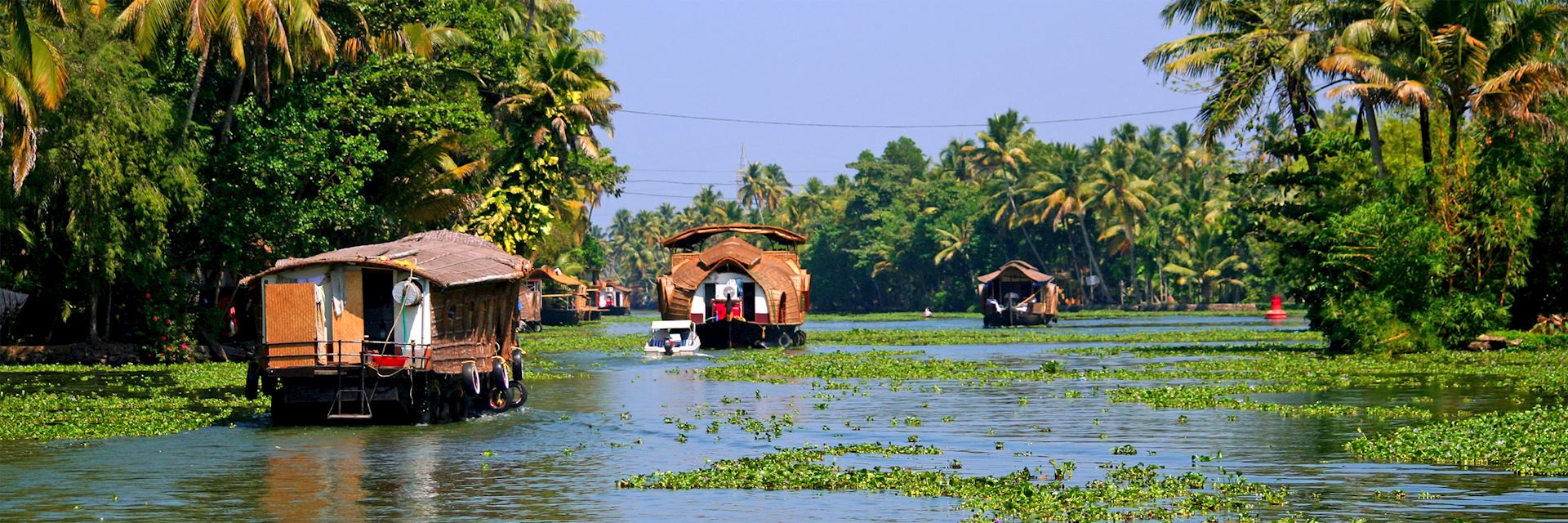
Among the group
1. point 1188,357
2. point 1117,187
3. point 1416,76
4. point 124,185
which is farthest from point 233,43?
point 1117,187

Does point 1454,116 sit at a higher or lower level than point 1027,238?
lower

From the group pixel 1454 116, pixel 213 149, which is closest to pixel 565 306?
pixel 213 149

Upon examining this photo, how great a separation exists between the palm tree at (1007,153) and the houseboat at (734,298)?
65.2 m

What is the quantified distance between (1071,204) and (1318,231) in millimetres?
69323

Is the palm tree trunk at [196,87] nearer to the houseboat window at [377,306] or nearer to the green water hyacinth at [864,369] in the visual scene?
the green water hyacinth at [864,369]

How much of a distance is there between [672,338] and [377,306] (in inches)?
967

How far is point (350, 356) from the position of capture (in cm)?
2616

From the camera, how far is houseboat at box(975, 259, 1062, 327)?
8256 centimetres

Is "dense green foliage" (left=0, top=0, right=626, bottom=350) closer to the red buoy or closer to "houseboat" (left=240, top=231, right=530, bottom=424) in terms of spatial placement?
"houseboat" (left=240, top=231, right=530, bottom=424)

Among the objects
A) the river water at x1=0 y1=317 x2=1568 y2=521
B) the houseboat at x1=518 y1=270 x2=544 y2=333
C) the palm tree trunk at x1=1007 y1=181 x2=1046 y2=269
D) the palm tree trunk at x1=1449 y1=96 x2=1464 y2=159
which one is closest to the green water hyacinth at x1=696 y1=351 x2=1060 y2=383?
the river water at x1=0 y1=317 x2=1568 y2=521

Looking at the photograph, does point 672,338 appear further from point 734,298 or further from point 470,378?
point 470,378

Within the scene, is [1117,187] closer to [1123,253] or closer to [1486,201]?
[1123,253]

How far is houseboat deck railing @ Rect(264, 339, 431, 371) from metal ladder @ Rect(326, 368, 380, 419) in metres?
0.23

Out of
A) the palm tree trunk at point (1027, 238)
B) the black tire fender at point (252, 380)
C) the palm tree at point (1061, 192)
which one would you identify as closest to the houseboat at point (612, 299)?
the palm tree trunk at point (1027, 238)
